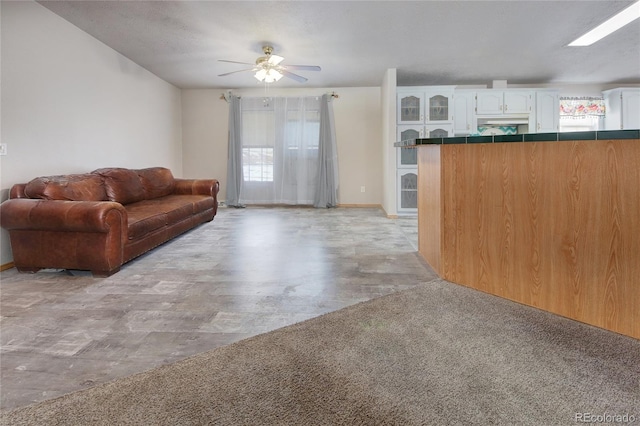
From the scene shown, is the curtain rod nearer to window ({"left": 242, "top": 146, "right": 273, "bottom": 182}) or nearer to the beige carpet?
window ({"left": 242, "top": 146, "right": 273, "bottom": 182})

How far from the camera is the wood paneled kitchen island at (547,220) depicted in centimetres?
180

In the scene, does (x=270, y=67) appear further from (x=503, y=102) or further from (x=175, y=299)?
(x=503, y=102)

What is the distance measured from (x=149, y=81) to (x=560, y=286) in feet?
20.5

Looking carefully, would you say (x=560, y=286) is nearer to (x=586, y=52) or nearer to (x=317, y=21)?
(x=317, y=21)

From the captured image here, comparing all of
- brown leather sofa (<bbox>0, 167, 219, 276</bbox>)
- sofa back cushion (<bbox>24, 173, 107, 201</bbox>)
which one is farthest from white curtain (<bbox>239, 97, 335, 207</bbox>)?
brown leather sofa (<bbox>0, 167, 219, 276</bbox>)

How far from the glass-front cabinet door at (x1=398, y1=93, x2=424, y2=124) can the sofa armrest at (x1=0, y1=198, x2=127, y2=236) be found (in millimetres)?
4666

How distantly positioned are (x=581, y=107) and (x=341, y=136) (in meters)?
4.46

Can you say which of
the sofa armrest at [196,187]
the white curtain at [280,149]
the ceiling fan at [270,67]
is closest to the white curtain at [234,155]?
the white curtain at [280,149]

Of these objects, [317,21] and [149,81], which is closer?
[317,21]

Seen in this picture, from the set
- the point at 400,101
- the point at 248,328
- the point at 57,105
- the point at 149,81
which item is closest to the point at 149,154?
the point at 149,81

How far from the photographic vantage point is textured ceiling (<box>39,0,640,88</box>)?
11.3ft

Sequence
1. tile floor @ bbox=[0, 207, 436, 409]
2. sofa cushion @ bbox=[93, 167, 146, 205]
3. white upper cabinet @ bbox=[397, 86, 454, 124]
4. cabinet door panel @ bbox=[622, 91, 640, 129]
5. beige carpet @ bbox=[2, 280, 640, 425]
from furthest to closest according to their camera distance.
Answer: cabinet door panel @ bbox=[622, 91, 640, 129]
white upper cabinet @ bbox=[397, 86, 454, 124]
sofa cushion @ bbox=[93, 167, 146, 205]
tile floor @ bbox=[0, 207, 436, 409]
beige carpet @ bbox=[2, 280, 640, 425]

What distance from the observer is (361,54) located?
4.88 metres

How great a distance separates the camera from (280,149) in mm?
6977
